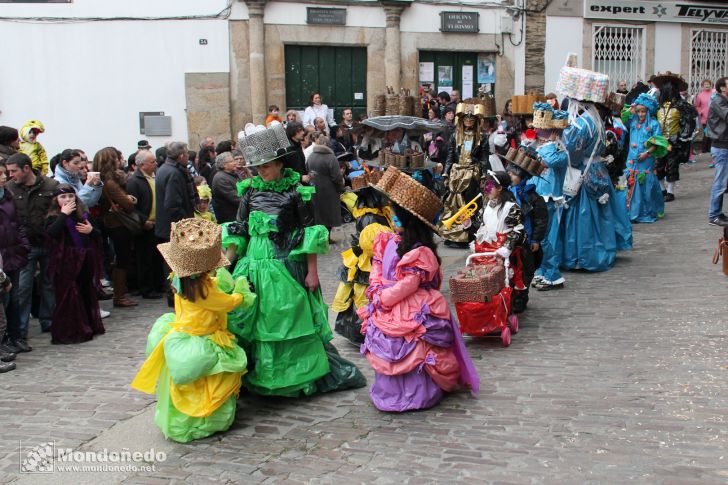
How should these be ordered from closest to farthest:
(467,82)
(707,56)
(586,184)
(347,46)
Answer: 1. (586,184)
2. (347,46)
3. (467,82)
4. (707,56)

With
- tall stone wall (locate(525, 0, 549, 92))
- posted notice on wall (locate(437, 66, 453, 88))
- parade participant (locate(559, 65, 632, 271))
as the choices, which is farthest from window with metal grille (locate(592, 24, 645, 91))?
parade participant (locate(559, 65, 632, 271))

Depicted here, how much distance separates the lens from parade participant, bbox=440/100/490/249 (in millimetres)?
11555

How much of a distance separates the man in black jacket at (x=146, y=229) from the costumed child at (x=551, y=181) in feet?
14.8

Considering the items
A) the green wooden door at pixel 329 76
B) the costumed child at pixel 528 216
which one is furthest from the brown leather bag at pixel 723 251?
the green wooden door at pixel 329 76

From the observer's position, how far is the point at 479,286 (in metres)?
6.87

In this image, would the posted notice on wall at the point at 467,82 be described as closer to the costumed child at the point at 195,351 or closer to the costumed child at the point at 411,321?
the costumed child at the point at 411,321

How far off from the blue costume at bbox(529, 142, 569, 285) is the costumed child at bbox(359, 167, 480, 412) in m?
3.75

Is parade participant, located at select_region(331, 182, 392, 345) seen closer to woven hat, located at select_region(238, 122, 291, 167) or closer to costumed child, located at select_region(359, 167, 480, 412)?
costumed child, located at select_region(359, 167, 480, 412)

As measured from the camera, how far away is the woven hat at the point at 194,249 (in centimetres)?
510

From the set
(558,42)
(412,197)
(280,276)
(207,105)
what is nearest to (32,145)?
(280,276)

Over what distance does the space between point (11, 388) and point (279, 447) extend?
270 cm

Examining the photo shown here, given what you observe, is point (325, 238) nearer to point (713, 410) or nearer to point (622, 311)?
point (713, 410)

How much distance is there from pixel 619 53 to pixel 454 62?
16.4ft

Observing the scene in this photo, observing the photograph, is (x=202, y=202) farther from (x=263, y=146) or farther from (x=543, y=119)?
(x=543, y=119)
